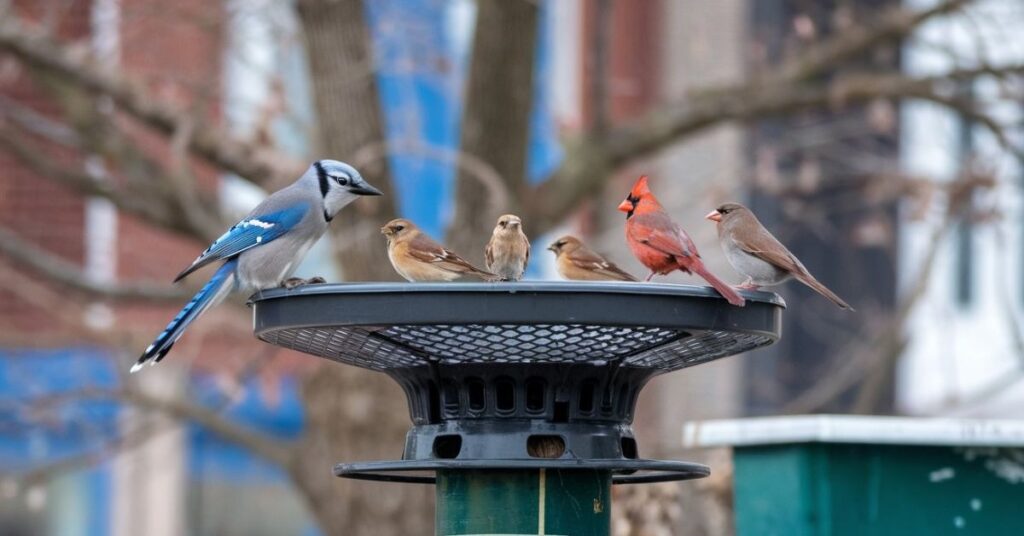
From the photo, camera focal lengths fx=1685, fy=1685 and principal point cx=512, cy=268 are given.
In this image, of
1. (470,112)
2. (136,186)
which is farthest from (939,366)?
(136,186)

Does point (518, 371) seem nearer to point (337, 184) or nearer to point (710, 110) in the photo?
point (337, 184)

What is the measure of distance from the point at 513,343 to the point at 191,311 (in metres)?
1.04

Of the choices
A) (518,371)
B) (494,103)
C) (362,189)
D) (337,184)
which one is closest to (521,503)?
(518,371)

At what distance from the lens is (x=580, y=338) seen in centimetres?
384

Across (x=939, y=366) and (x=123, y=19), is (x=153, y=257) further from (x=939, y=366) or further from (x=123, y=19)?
(x=939, y=366)

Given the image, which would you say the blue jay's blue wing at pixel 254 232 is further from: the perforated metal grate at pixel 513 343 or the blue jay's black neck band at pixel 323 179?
the perforated metal grate at pixel 513 343

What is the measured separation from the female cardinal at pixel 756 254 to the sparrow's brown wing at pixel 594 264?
33 centimetres

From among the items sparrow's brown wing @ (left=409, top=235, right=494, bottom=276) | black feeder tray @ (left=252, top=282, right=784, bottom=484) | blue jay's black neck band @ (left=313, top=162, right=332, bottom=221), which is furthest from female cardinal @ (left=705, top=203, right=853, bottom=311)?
blue jay's black neck band @ (left=313, top=162, right=332, bottom=221)

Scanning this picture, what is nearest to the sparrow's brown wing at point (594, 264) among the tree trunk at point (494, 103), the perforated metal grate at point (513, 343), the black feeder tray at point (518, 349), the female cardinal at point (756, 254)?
the female cardinal at point (756, 254)

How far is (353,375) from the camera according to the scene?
9633 millimetres

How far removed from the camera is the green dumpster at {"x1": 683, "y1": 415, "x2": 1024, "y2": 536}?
5215 mm

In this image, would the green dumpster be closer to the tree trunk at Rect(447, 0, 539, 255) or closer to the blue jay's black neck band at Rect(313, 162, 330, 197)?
the blue jay's black neck band at Rect(313, 162, 330, 197)

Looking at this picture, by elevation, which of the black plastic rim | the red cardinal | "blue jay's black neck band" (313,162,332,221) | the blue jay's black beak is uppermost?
"blue jay's black neck band" (313,162,332,221)

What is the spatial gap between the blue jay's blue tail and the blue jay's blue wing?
0.05 metres
